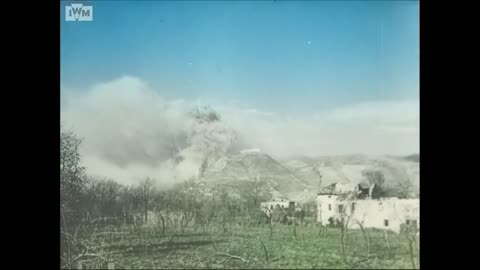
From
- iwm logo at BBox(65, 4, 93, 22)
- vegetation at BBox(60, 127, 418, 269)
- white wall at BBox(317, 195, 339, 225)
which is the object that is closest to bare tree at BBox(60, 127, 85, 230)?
vegetation at BBox(60, 127, 418, 269)

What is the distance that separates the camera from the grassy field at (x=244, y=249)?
170 centimetres

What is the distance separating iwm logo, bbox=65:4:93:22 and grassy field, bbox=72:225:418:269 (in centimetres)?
70

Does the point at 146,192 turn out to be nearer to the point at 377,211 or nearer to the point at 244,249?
the point at 244,249

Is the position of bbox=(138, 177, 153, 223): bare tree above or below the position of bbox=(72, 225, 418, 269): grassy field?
above

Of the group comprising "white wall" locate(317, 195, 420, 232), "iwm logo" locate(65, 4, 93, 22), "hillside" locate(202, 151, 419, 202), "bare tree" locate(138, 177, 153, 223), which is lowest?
"white wall" locate(317, 195, 420, 232)

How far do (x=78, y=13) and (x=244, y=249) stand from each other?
0.93 m

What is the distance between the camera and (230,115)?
1.72 metres

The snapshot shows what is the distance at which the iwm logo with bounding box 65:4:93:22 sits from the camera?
1684 mm

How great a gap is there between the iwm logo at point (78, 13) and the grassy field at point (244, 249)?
70 cm

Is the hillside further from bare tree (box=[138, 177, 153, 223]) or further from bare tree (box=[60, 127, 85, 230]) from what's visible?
bare tree (box=[60, 127, 85, 230])

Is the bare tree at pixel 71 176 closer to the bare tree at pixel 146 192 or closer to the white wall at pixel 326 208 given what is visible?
the bare tree at pixel 146 192
